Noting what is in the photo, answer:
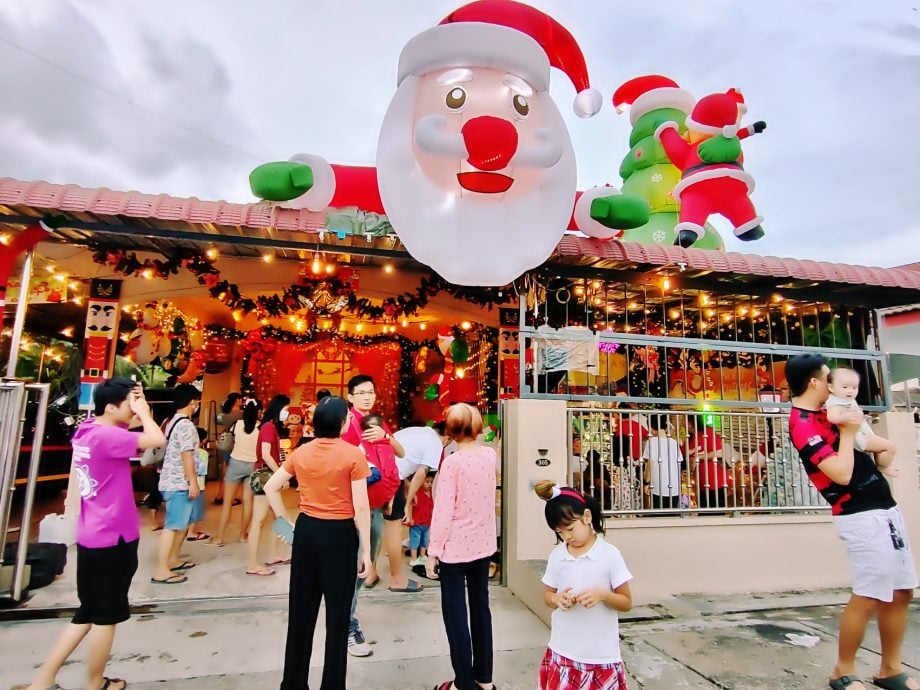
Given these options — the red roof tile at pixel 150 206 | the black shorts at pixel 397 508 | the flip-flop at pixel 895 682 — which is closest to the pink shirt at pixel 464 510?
the black shorts at pixel 397 508

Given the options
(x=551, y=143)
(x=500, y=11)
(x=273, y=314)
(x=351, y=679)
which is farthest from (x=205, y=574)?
(x=500, y=11)

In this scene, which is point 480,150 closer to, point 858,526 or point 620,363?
point 858,526

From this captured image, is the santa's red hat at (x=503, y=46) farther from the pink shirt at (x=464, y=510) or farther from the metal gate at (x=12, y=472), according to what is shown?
the metal gate at (x=12, y=472)

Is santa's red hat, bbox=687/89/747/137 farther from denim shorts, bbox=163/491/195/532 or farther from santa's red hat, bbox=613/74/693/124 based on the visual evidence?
denim shorts, bbox=163/491/195/532

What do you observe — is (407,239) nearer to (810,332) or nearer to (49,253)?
(49,253)

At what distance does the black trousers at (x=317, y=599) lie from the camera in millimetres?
2711

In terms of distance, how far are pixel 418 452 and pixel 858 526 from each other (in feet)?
10.2

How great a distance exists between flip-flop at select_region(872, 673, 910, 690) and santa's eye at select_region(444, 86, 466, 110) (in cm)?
489

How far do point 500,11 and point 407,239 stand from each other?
212cm

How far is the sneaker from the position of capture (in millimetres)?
3539

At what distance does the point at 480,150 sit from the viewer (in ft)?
13.6

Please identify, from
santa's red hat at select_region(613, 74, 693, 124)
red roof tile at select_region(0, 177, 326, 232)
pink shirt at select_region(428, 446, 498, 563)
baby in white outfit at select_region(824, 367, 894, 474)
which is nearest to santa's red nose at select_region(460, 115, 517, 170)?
red roof tile at select_region(0, 177, 326, 232)

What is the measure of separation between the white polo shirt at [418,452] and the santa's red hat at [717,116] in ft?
19.9

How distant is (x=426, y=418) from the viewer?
485 inches
